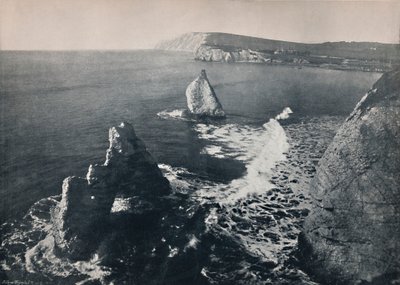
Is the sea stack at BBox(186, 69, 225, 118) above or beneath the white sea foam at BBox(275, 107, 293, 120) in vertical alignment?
above

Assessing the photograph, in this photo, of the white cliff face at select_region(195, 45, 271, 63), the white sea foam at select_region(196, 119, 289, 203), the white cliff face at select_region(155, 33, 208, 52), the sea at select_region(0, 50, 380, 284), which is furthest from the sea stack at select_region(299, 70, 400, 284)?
the white cliff face at select_region(155, 33, 208, 52)

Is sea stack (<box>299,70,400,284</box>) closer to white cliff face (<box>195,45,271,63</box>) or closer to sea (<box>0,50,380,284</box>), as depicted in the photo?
sea (<box>0,50,380,284</box>)

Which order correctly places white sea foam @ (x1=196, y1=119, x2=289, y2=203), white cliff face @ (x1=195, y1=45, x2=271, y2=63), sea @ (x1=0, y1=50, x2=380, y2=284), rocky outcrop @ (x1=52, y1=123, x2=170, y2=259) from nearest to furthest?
sea @ (x1=0, y1=50, x2=380, y2=284)
rocky outcrop @ (x1=52, y1=123, x2=170, y2=259)
white sea foam @ (x1=196, y1=119, x2=289, y2=203)
white cliff face @ (x1=195, y1=45, x2=271, y2=63)

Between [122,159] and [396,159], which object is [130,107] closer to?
[122,159]

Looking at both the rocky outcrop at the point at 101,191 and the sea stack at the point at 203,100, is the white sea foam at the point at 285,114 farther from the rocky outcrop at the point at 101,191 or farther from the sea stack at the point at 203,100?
the rocky outcrop at the point at 101,191

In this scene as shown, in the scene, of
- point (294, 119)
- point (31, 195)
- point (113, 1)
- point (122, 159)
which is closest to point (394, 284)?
point (122, 159)

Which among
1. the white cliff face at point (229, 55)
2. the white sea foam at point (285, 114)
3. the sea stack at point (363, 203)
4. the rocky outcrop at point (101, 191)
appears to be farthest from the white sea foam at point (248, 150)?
the white cliff face at point (229, 55)

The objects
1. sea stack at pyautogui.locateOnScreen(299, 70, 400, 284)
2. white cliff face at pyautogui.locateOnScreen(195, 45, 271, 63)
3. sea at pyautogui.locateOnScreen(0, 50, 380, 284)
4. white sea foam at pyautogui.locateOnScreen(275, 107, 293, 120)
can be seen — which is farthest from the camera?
white cliff face at pyautogui.locateOnScreen(195, 45, 271, 63)

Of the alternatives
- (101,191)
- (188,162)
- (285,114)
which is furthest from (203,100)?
(101,191)
